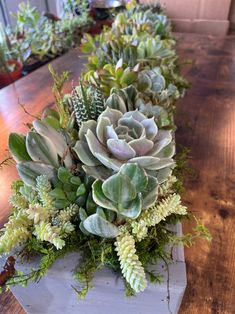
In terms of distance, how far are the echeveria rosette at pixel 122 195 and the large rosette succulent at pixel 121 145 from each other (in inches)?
1.1

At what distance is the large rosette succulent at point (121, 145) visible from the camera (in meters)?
0.39

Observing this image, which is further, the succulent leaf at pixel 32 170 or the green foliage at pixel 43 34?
the green foliage at pixel 43 34

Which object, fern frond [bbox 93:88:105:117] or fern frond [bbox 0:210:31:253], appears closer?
fern frond [bbox 0:210:31:253]

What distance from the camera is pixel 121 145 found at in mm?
384

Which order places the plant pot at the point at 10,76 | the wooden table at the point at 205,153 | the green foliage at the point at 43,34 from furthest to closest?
1. the green foliage at the point at 43,34
2. the plant pot at the point at 10,76
3. the wooden table at the point at 205,153

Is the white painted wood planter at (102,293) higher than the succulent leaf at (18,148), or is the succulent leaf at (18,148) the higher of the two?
the succulent leaf at (18,148)

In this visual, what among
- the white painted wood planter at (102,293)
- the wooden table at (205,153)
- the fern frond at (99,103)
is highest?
the fern frond at (99,103)

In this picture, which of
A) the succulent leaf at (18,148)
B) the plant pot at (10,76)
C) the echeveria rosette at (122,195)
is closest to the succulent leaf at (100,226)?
the echeveria rosette at (122,195)

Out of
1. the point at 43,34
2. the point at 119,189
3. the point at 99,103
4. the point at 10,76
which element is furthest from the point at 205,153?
the point at 43,34

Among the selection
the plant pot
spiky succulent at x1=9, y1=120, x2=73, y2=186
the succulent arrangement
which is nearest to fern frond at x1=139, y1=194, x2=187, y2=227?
the succulent arrangement

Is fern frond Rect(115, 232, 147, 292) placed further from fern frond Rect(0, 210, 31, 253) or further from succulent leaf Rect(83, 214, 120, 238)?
fern frond Rect(0, 210, 31, 253)

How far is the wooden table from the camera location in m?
0.49

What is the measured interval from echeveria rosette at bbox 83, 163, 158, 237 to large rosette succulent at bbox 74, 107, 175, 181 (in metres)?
0.03

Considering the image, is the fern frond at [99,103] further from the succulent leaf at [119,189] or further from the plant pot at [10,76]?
the plant pot at [10,76]
